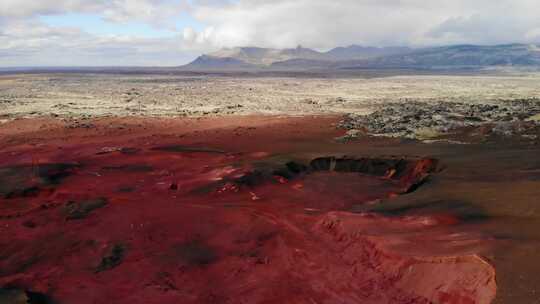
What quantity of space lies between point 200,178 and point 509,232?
381 inches

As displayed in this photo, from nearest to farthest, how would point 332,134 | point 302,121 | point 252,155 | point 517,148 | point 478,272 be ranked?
point 478,272 < point 517,148 < point 252,155 < point 332,134 < point 302,121

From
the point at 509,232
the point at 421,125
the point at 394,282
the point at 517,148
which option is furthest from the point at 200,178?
the point at 421,125

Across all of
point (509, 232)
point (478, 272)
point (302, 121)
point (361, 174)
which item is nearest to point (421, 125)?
point (302, 121)

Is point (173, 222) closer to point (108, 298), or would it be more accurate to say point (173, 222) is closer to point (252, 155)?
point (108, 298)

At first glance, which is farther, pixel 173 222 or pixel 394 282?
pixel 173 222

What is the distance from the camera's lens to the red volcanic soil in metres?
8.31

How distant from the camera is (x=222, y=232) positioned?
36.5 ft

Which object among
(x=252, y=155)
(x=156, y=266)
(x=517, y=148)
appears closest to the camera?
(x=156, y=266)

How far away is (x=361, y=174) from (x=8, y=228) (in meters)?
10.9

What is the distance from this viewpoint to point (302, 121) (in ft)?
99.3

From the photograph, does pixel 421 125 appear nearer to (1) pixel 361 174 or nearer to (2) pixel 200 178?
(1) pixel 361 174

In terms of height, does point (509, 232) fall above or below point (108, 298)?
above

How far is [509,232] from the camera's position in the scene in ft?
29.2

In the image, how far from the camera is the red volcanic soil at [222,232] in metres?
8.31
